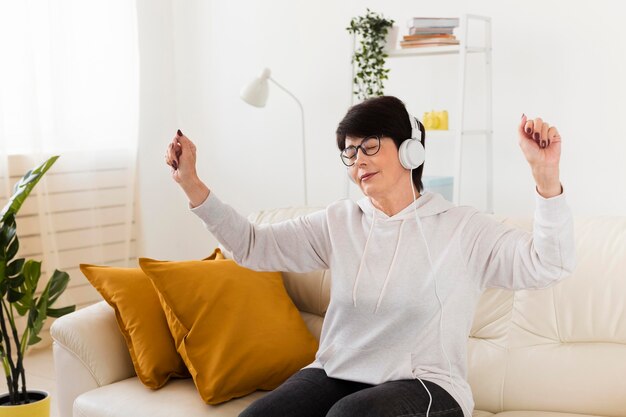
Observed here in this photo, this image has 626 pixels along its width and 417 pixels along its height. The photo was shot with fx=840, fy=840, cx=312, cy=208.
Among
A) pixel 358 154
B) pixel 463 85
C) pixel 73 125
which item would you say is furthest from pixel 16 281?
pixel 463 85

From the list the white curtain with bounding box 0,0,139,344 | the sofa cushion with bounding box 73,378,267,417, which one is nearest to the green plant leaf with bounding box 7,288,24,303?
the sofa cushion with bounding box 73,378,267,417

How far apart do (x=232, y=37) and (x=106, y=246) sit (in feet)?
4.38

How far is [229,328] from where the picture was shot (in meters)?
2.38

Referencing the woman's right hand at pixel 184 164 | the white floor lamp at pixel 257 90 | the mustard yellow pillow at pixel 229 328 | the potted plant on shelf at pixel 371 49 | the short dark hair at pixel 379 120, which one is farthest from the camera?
the white floor lamp at pixel 257 90

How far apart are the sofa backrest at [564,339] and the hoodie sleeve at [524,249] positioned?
0.36m

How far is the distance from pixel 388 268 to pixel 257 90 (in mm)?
2093

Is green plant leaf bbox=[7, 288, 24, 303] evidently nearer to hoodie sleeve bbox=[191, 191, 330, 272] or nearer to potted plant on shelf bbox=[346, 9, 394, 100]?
hoodie sleeve bbox=[191, 191, 330, 272]

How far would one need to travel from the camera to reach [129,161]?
4.48 meters

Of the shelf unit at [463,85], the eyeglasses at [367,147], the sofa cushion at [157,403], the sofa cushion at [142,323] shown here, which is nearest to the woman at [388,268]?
the eyeglasses at [367,147]

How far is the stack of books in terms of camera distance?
11.6 ft

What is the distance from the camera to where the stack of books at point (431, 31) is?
11.6 ft

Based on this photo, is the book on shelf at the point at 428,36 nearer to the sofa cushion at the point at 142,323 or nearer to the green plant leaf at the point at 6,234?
the sofa cushion at the point at 142,323

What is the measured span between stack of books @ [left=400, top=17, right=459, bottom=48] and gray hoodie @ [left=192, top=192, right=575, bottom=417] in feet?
5.37

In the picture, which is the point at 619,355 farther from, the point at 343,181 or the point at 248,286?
the point at 343,181
